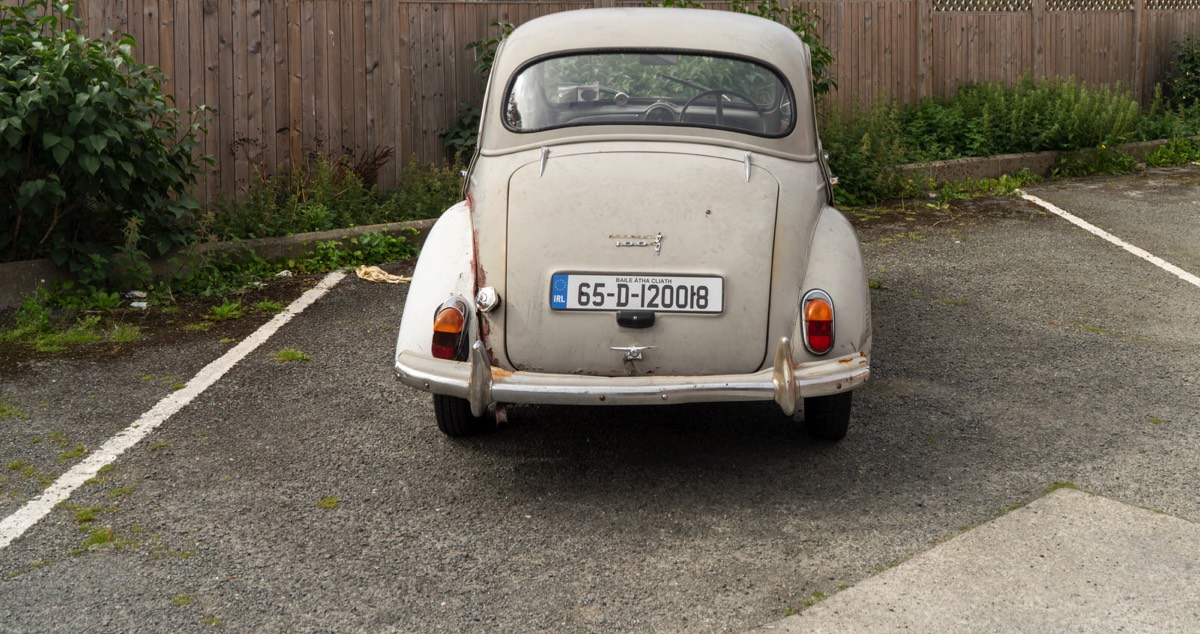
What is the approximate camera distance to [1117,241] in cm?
922

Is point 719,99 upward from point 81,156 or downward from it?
upward

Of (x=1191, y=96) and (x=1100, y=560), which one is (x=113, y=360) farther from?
(x=1191, y=96)

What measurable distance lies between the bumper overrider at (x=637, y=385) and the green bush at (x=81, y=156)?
370 centimetres

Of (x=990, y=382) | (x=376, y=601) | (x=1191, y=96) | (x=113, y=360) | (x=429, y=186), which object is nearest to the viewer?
(x=376, y=601)

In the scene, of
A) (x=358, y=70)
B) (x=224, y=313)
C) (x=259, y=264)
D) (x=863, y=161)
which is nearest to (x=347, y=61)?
(x=358, y=70)

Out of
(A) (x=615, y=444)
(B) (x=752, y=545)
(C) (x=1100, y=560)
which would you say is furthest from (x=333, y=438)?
(C) (x=1100, y=560)

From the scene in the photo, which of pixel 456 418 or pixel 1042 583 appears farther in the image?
pixel 456 418

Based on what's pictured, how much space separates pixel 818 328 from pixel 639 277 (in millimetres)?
708

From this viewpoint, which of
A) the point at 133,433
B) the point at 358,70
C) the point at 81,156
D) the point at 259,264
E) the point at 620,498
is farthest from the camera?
the point at 358,70

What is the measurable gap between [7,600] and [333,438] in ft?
5.52

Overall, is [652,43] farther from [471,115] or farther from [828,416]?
[471,115]

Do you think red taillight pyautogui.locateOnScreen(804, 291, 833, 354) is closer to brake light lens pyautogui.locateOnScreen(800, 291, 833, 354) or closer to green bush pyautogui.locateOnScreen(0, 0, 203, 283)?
brake light lens pyautogui.locateOnScreen(800, 291, 833, 354)

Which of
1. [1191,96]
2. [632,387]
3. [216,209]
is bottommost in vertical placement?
[632,387]

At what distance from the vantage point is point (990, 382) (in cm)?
589
